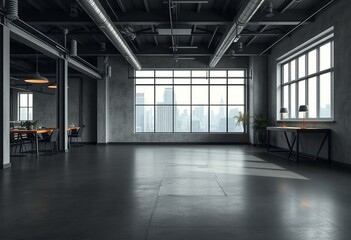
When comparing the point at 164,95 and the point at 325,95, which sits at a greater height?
the point at 164,95

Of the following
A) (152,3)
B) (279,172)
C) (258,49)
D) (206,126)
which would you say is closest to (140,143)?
(206,126)

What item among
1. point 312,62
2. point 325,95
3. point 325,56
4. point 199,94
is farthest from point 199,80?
point 325,95

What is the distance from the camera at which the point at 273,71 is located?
1254 cm

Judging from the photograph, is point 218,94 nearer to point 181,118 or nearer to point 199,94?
point 199,94

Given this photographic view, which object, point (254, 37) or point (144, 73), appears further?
point (144, 73)

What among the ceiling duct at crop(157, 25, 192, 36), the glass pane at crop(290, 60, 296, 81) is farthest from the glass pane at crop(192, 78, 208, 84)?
the ceiling duct at crop(157, 25, 192, 36)

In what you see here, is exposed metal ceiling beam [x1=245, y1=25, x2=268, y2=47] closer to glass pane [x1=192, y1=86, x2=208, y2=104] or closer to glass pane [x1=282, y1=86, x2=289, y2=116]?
glass pane [x1=282, y1=86, x2=289, y2=116]

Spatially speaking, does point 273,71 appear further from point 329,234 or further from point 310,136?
point 329,234

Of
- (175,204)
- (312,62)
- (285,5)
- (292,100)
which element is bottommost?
(175,204)

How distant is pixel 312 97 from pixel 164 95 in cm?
728

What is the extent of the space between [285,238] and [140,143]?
39.8 feet

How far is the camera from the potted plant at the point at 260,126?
12648 mm

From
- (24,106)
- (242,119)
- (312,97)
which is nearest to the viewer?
(312,97)

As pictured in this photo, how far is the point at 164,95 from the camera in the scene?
14875mm
